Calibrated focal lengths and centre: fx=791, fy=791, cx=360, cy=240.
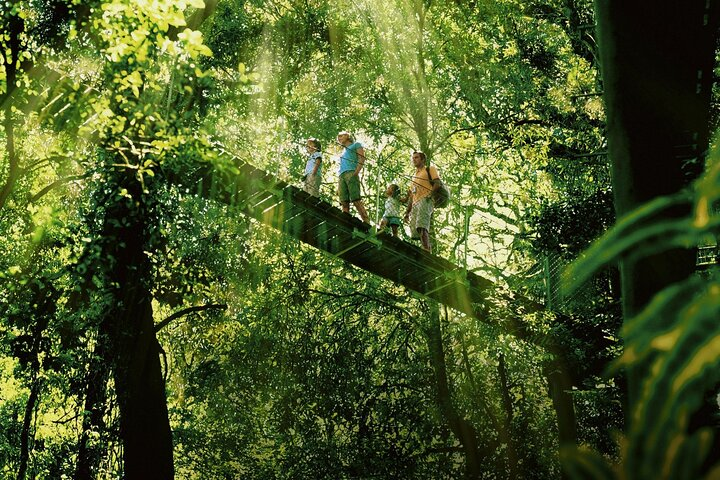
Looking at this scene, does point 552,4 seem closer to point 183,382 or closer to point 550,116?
point 550,116

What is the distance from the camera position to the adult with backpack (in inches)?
309

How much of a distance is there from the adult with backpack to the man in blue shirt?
1.78 ft

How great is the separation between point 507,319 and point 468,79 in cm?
401

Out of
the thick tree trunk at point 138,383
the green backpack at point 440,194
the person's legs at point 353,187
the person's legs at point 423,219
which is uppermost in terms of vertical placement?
the person's legs at point 353,187

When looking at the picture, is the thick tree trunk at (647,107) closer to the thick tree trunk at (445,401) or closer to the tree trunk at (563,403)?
the tree trunk at (563,403)

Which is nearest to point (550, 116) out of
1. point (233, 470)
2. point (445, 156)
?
point (445, 156)

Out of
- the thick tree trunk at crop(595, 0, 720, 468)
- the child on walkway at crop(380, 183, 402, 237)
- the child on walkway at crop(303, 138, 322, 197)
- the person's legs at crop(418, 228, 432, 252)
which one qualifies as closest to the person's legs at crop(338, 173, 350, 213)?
the child on walkway at crop(303, 138, 322, 197)

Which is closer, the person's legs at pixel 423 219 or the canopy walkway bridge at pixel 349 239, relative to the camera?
the canopy walkway bridge at pixel 349 239

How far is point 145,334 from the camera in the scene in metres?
7.64

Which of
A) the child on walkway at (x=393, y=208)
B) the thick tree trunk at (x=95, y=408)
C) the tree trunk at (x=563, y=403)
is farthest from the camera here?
the tree trunk at (x=563, y=403)

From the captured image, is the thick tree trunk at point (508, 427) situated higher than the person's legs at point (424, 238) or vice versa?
the person's legs at point (424, 238)

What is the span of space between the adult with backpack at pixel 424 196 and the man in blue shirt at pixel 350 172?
54cm

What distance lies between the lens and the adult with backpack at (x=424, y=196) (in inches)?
309

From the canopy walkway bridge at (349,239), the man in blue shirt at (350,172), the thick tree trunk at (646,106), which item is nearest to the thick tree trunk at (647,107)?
the thick tree trunk at (646,106)
